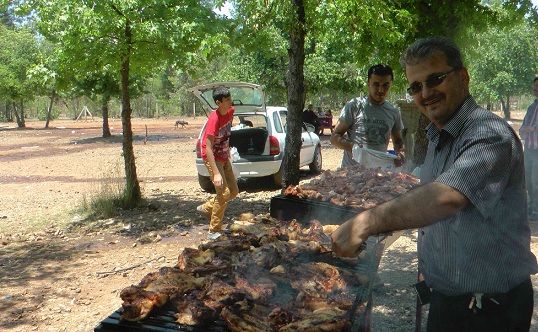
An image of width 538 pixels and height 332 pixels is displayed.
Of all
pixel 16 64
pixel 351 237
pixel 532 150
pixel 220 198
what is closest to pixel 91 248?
pixel 220 198

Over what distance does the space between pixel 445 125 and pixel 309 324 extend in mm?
1103

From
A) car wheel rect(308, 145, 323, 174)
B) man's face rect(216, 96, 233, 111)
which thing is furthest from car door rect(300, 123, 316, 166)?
man's face rect(216, 96, 233, 111)

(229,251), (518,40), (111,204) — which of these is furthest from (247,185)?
(518,40)

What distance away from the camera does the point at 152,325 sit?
2148mm

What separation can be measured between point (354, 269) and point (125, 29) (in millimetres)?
6546

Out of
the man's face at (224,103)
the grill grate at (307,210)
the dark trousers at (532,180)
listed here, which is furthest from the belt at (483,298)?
the dark trousers at (532,180)

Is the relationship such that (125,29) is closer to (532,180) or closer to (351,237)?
(351,237)

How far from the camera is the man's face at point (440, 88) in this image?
6.46ft

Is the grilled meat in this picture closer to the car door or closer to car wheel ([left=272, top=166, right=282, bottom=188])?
car wheel ([left=272, top=166, right=282, bottom=188])

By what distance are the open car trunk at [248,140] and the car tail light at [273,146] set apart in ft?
2.00

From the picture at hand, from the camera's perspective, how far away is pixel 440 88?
78.7 inches

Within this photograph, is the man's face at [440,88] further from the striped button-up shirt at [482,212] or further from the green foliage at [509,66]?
the green foliage at [509,66]

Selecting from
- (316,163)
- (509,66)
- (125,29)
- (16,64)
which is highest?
(509,66)

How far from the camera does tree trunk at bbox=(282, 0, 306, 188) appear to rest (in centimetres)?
617
